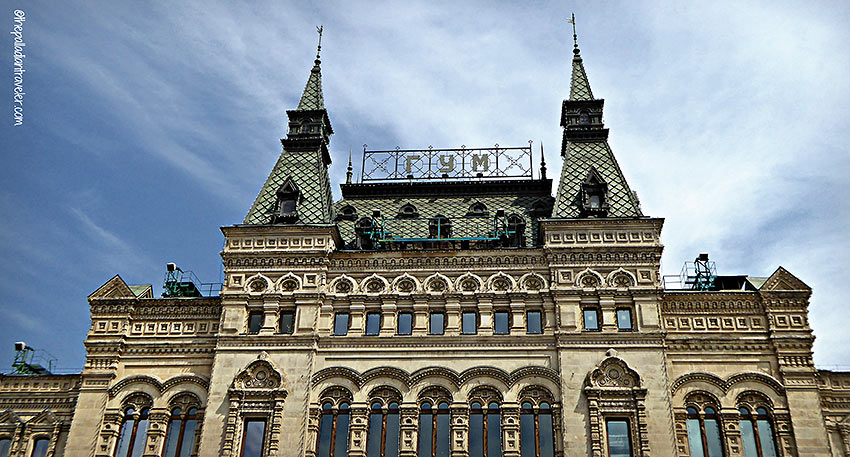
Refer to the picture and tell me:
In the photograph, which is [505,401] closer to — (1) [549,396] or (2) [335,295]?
(1) [549,396]

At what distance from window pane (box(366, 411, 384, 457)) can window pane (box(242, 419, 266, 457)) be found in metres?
4.84

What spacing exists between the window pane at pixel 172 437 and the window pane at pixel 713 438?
2424cm

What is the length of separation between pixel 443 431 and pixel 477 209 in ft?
44.5

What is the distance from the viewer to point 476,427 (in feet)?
129

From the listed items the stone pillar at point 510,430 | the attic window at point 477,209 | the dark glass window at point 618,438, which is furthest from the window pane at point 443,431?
the attic window at point 477,209

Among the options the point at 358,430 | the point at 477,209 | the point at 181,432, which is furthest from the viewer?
the point at 477,209

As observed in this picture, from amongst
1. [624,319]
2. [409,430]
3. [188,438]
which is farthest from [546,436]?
[188,438]

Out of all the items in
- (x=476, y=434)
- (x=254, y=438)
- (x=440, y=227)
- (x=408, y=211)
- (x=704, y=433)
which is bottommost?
(x=254, y=438)

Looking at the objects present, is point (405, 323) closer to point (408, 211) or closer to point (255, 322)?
point (255, 322)

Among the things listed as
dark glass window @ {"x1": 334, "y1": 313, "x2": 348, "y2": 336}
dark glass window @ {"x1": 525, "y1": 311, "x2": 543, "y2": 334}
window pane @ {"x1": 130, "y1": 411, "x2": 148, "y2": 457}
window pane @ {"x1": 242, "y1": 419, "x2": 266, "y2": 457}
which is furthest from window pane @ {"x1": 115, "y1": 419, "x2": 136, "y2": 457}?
dark glass window @ {"x1": 525, "y1": 311, "x2": 543, "y2": 334}

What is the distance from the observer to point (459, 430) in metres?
39.1

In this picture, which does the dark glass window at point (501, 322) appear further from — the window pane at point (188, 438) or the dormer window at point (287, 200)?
the window pane at point (188, 438)

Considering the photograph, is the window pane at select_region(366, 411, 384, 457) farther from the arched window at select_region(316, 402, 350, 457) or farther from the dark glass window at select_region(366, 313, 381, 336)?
the dark glass window at select_region(366, 313, 381, 336)

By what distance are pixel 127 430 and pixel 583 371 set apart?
71.1ft
